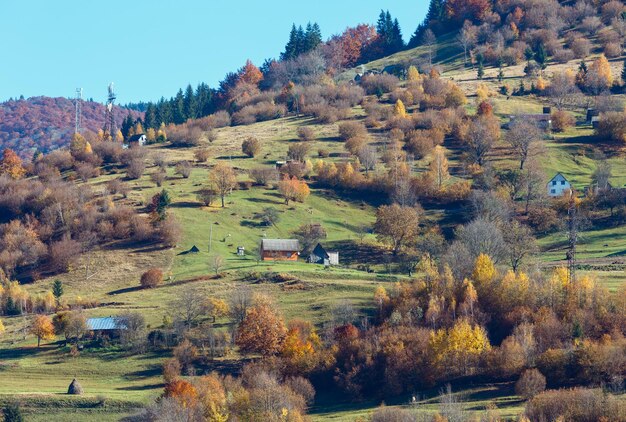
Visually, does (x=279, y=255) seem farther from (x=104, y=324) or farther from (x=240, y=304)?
(x=104, y=324)

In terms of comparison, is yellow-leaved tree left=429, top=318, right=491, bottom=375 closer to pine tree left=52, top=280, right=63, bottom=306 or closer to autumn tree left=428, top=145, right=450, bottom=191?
pine tree left=52, top=280, right=63, bottom=306

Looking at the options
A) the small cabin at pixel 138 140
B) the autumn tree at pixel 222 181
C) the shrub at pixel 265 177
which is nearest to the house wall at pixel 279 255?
the autumn tree at pixel 222 181

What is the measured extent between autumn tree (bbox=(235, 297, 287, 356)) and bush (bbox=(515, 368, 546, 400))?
22.2 metres

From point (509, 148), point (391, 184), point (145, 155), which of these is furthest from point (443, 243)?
point (145, 155)

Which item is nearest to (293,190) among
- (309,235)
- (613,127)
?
(309,235)

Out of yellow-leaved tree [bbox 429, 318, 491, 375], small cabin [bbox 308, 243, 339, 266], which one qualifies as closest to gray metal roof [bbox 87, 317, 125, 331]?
small cabin [bbox 308, 243, 339, 266]

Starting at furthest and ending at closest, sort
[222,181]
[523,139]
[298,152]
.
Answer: [298,152]
[523,139]
[222,181]

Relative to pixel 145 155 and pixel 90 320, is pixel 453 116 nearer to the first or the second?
pixel 145 155

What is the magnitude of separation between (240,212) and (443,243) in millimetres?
27442

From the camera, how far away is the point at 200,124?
18112 centimetres

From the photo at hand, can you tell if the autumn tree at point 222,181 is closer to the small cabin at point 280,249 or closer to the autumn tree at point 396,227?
the small cabin at point 280,249

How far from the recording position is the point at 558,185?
12862 centimetres

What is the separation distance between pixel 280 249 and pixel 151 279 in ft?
55.9

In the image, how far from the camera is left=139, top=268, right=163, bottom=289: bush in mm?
104562
